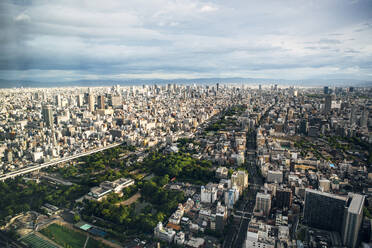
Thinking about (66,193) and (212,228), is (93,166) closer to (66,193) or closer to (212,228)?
(66,193)

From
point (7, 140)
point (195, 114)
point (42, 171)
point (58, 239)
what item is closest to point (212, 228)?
point (58, 239)

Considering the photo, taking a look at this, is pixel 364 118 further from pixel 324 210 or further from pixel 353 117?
pixel 324 210

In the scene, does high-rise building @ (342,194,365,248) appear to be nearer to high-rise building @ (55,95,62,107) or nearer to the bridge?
the bridge

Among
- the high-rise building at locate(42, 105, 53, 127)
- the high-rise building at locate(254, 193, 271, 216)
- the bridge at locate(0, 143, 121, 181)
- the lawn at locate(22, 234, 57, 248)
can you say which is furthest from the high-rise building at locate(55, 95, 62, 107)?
the high-rise building at locate(254, 193, 271, 216)

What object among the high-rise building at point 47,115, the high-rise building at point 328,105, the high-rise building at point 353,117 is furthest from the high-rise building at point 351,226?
the high-rise building at point 328,105

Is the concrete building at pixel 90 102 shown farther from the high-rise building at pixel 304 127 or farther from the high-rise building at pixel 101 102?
the high-rise building at pixel 304 127

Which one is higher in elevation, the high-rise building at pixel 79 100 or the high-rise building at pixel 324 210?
the high-rise building at pixel 79 100
